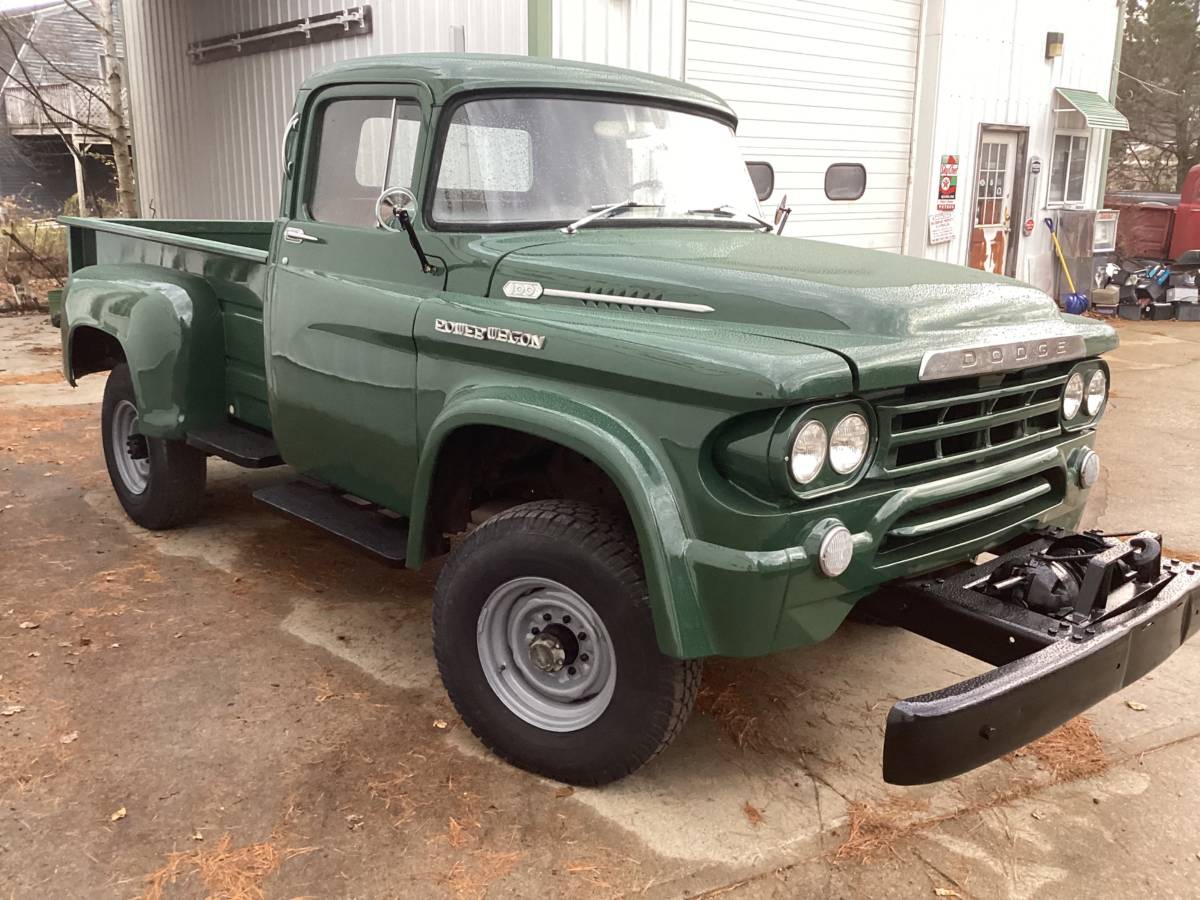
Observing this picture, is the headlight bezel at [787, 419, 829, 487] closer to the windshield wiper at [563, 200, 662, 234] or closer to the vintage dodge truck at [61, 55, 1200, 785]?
the vintage dodge truck at [61, 55, 1200, 785]

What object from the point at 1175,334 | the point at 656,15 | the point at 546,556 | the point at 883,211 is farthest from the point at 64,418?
the point at 1175,334

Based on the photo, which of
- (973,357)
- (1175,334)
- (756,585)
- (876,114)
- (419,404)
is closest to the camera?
(756,585)

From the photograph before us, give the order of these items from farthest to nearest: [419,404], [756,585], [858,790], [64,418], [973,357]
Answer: [64,418] < [419,404] < [858,790] < [973,357] < [756,585]

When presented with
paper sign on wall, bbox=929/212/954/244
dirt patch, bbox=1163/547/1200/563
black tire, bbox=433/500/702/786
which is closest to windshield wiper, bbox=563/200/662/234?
black tire, bbox=433/500/702/786

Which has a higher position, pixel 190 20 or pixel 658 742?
pixel 190 20

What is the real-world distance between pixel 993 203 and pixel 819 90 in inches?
149

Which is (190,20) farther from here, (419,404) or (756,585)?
(756,585)

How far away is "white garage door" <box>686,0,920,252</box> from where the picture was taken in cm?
878

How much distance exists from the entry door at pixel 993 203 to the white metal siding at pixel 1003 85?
0.56 ft

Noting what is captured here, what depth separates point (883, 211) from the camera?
1089 centimetres

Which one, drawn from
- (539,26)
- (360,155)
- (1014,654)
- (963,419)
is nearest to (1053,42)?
(539,26)

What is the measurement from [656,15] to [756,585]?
6.34 m

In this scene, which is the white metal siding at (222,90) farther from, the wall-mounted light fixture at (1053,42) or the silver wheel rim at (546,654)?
the wall-mounted light fixture at (1053,42)

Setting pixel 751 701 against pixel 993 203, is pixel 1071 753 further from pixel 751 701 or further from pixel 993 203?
pixel 993 203
